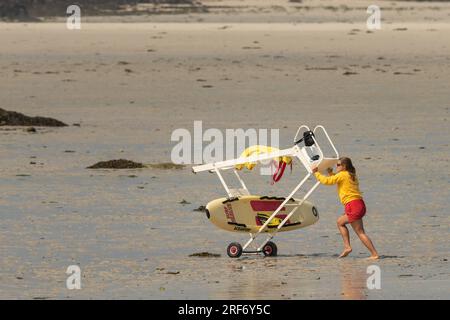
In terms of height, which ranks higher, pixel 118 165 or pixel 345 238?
pixel 118 165

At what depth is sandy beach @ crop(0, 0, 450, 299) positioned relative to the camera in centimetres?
1430

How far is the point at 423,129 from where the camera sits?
93.8 feet

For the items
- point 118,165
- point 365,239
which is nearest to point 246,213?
point 365,239

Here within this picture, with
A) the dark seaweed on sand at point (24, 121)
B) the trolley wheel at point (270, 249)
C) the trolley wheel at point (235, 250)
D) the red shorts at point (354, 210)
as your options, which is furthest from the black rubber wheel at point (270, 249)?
the dark seaweed on sand at point (24, 121)

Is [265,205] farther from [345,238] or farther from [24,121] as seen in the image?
[24,121]

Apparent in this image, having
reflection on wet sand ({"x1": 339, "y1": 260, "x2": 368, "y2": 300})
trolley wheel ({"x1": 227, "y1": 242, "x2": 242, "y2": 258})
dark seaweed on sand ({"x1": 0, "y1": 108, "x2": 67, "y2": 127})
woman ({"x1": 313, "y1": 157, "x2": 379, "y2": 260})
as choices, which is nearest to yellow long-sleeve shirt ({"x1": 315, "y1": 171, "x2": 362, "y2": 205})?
woman ({"x1": 313, "y1": 157, "x2": 379, "y2": 260})

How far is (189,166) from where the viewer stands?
A: 2316 centimetres

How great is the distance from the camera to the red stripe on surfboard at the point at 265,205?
15.6 metres

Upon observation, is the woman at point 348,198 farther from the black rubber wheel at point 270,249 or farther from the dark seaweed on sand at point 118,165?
the dark seaweed on sand at point 118,165

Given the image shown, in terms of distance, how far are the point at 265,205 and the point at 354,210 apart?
0.88m

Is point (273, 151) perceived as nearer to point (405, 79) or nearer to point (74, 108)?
point (74, 108)

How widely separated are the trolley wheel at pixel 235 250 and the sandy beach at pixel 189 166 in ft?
0.26

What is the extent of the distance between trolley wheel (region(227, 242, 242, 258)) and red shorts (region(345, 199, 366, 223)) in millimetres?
1133
